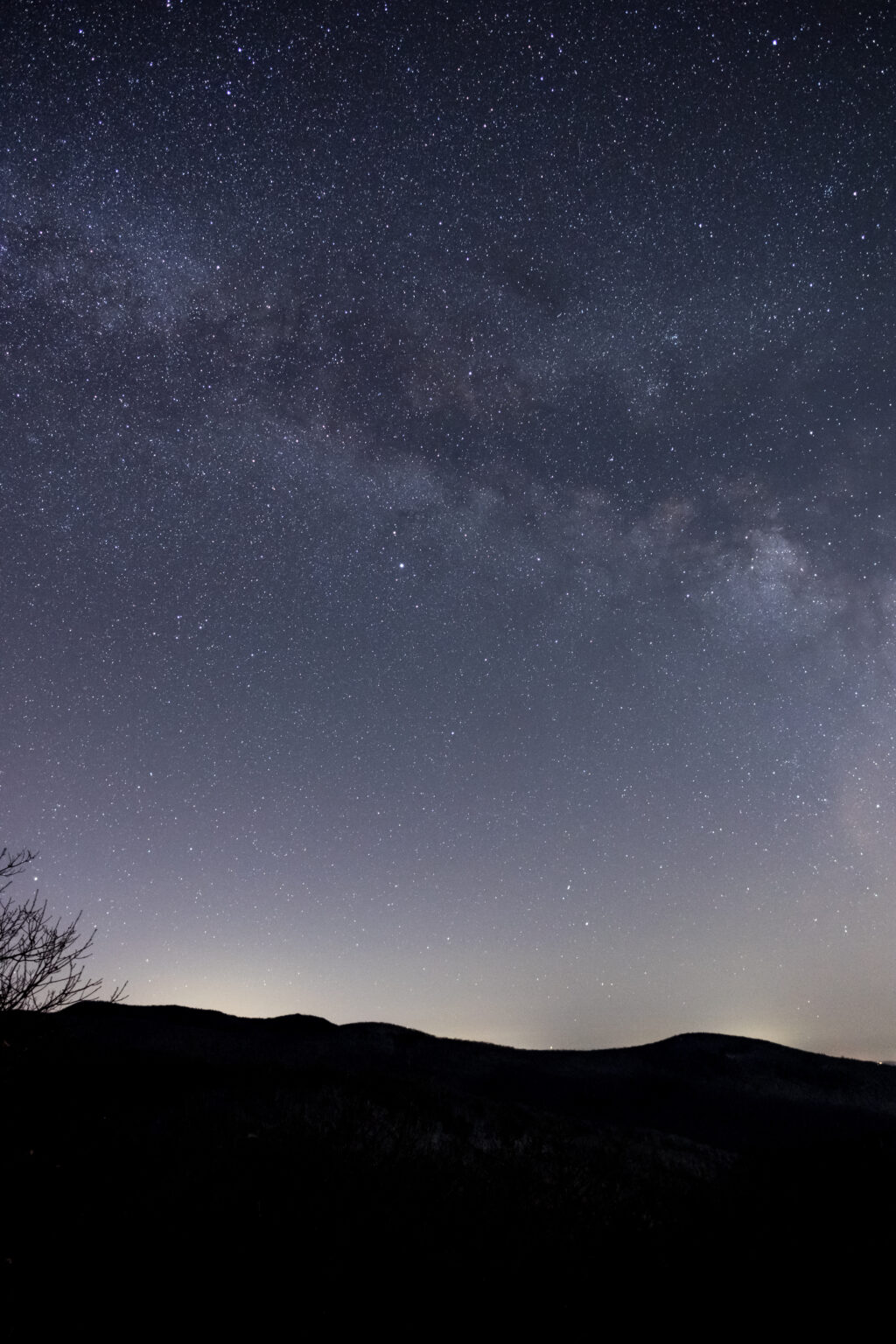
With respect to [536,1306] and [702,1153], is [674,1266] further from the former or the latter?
[702,1153]

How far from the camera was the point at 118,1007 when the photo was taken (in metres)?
33.5

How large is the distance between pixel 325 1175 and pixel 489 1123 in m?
8.45

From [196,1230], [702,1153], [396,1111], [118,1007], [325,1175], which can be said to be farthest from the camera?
[118,1007]

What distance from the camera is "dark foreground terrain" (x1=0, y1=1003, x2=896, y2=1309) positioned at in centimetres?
926

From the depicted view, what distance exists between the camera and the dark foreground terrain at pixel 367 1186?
9.26 meters

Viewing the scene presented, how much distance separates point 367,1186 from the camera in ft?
39.4

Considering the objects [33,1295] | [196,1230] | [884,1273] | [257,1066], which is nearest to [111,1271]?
[33,1295]

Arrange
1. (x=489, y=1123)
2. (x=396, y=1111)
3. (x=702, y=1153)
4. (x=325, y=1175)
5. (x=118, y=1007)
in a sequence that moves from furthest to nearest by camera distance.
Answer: (x=118, y=1007), (x=702, y=1153), (x=489, y=1123), (x=396, y=1111), (x=325, y=1175)

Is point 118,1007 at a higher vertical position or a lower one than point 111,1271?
higher

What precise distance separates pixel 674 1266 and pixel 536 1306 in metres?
3.08

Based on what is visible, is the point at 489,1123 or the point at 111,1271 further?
the point at 489,1123

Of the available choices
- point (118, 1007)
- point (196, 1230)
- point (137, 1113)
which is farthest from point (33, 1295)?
point (118, 1007)

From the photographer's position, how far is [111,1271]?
27.6 ft

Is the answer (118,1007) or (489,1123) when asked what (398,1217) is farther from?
(118,1007)
